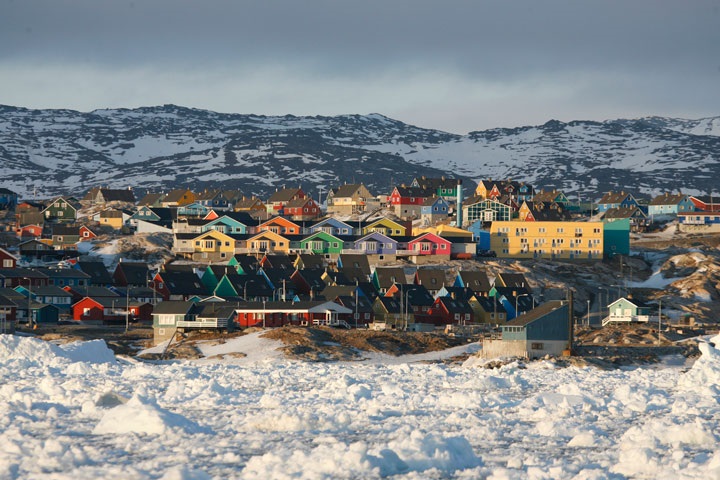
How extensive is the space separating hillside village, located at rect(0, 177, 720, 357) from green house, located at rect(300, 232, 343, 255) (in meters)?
0.14

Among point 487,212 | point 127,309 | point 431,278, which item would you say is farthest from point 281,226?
point 127,309

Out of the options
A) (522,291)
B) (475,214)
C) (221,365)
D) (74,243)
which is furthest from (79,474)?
(475,214)

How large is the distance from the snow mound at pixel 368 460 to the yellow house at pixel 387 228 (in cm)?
10174

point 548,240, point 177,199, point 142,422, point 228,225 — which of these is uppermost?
point 177,199

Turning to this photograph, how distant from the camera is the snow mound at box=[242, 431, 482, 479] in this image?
93.2 feet

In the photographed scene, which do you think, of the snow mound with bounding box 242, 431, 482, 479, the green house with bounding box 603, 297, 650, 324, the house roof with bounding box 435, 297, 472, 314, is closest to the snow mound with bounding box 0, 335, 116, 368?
the snow mound with bounding box 242, 431, 482, 479

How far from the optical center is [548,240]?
126875 millimetres

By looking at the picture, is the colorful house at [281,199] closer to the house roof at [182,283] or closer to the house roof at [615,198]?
the house roof at [615,198]

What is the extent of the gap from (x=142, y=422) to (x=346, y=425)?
6154 millimetres

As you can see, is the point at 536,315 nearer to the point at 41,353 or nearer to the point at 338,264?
the point at 41,353

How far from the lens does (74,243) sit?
438 feet

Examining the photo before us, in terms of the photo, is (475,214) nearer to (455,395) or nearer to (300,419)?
(455,395)

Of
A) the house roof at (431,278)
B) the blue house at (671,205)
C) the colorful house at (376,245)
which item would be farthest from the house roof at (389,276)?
the blue house at (671,205)

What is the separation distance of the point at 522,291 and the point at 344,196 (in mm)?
71909
